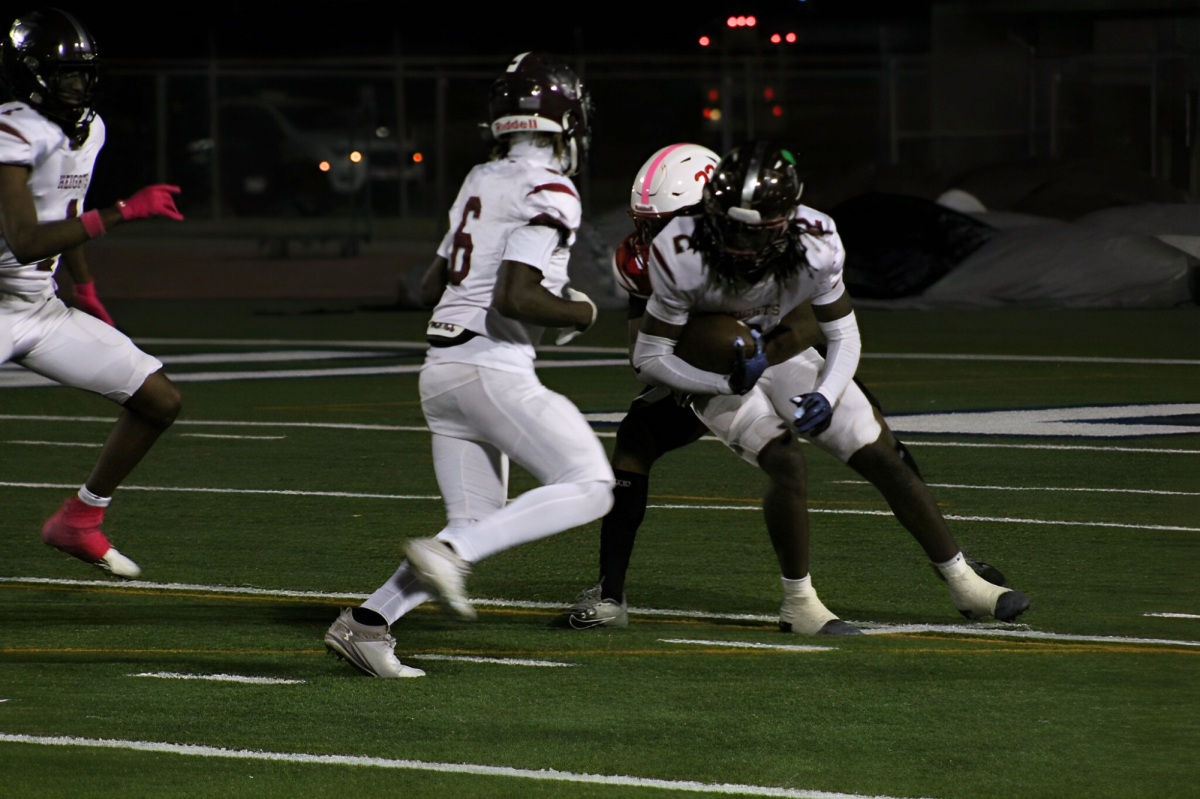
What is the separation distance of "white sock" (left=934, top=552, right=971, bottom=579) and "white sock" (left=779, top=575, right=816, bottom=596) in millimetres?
455

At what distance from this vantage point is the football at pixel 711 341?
6.06 m

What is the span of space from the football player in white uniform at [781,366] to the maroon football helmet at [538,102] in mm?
512

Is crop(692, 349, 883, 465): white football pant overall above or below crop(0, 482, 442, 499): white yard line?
above

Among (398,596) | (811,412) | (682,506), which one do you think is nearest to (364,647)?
(398,596)

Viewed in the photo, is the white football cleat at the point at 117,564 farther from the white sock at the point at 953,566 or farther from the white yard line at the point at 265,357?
the white yard line at the point at 265,357

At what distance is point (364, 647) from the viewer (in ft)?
18.4

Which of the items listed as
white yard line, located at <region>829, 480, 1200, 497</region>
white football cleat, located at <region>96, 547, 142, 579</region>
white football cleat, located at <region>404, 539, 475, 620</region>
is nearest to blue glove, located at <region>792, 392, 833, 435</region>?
white football cleat, located at <region>404, 539, 475, 620</region>

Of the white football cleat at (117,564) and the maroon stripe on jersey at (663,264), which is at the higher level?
the maroon stripe on jersey at (663,264)

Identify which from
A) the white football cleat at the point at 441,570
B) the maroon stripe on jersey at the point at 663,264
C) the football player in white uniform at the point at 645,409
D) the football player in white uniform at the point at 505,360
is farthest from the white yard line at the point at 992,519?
the white football cleat at the point at 441,570

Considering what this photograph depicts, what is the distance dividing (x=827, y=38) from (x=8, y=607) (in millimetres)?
42403

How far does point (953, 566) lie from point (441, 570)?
6.22 ft

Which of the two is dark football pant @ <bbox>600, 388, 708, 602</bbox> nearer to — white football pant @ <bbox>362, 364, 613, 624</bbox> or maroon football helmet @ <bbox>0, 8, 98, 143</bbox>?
white football pant @ <bbox>362, 364, 613, 624</bbox>

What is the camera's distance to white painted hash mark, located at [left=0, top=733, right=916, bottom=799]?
4.56 metres

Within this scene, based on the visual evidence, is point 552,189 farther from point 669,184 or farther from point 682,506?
point 682,506
